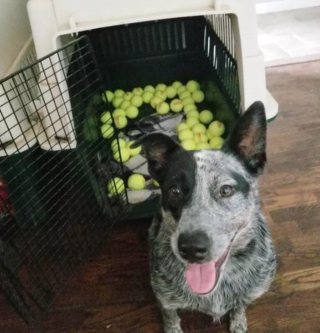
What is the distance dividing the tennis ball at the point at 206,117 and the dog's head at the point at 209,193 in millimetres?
960

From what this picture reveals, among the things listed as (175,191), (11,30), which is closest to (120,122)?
(11,30)

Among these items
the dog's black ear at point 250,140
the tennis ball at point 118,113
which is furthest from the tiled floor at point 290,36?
the dog's black ear at point 250,140

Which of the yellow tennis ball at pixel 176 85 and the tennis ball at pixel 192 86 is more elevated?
the yellow tennis ball at pixel 176 85

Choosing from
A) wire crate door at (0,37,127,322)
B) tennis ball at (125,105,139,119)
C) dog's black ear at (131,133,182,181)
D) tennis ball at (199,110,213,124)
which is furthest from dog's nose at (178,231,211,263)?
tennis ball at (125,105,139,119)

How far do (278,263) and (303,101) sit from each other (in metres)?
1.34

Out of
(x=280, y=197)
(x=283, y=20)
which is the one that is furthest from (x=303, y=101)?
(x=283, y=20)

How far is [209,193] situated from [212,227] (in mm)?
108

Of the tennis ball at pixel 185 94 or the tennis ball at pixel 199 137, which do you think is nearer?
the tennis ball at pixel 199 137

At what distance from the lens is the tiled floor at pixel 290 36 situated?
3.16 meters

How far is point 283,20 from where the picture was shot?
3832mm

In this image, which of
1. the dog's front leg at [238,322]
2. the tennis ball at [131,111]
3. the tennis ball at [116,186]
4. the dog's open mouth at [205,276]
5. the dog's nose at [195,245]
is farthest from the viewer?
the tennis ball at [131,111]

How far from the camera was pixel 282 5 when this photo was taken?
159 inches

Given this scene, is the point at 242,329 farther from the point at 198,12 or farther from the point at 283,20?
the point at 283,20

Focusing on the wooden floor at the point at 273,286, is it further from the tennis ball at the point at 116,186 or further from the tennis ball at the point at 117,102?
the tennis ball at the point at 117,102
